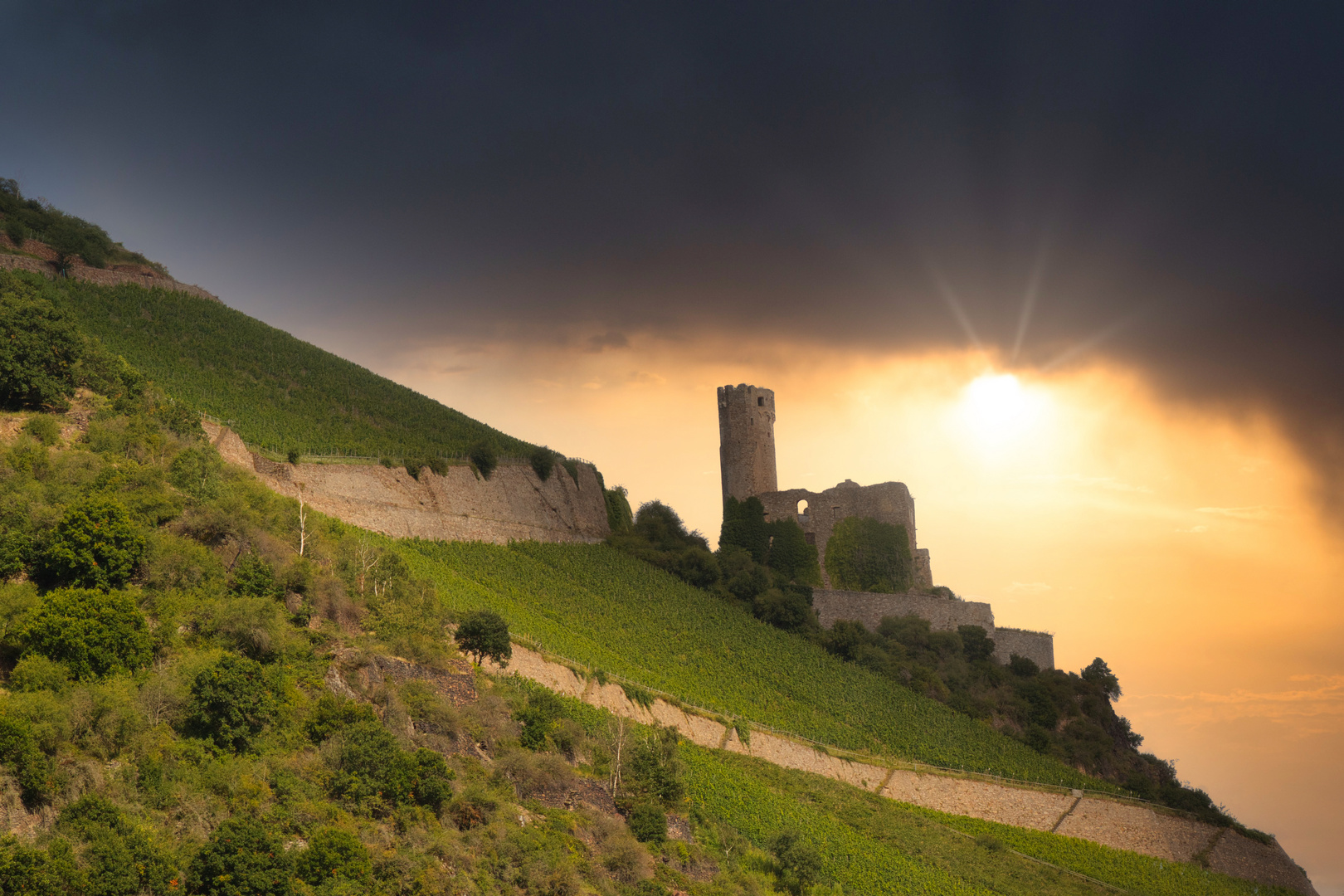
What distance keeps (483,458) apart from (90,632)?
31.5 metres

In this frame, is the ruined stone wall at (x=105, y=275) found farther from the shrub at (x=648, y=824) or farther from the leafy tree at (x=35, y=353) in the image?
the shrub at (x=648, y=824)

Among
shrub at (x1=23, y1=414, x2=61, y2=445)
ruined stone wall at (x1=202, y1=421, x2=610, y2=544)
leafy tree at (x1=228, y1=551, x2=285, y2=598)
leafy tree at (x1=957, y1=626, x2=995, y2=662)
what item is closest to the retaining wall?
ruined stone wall at (x1=202, y1=421, x2=610, y2=544)

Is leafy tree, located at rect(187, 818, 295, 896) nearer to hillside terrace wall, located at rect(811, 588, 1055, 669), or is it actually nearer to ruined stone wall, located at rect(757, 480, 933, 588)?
hillside terrace wall, located at rect(811, 588, 1055, 669)

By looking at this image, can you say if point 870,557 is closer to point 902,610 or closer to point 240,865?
point 902,610

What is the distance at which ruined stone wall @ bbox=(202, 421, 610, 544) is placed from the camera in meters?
38.3

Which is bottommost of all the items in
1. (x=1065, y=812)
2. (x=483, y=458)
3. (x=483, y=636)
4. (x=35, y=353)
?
(x=1065, y=812)

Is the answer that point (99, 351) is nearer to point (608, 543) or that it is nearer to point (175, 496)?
point (175, 496)

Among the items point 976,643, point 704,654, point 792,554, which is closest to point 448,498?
point 704,654

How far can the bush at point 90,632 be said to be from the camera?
18.2 m

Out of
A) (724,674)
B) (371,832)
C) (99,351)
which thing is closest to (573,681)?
(724,674)

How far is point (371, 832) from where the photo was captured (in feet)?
58.8

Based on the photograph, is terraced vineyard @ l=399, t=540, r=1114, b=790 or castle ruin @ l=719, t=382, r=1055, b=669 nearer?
terraced vineyard @ l=399, t=540, r=1114, b=790

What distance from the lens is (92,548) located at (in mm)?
21109

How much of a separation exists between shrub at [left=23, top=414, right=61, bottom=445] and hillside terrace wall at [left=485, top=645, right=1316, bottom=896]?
25.2 m
